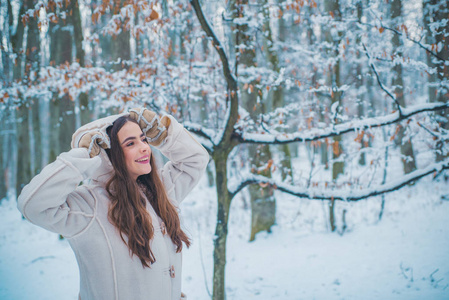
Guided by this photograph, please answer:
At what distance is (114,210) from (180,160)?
2.20 ft

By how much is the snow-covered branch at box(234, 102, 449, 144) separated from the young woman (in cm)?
162

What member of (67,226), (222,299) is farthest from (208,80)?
(67,226)

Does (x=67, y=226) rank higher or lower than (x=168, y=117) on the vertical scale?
lower

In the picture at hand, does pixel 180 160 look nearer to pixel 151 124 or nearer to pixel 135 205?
pixel 151 124

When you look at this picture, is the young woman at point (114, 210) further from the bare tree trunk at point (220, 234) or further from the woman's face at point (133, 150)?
the bare tree trunk at point (220, 234)

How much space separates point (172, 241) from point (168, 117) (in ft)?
3.03

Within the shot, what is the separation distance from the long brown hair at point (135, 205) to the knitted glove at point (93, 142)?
0.09 meters

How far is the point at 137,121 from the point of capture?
210 cm

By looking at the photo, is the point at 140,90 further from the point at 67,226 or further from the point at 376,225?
the point at 376,225

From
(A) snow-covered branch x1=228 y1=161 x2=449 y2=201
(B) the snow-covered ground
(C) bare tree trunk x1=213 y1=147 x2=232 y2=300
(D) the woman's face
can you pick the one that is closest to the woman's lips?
(D) the woman's face

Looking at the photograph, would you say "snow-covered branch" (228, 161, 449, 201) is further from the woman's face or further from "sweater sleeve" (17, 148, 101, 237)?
"sweater sleeve" (17, 148, 101, 237)

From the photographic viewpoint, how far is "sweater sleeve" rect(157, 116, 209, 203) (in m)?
2.18

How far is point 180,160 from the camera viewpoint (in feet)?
7.46

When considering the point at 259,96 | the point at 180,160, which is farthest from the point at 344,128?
the point at 180,160
